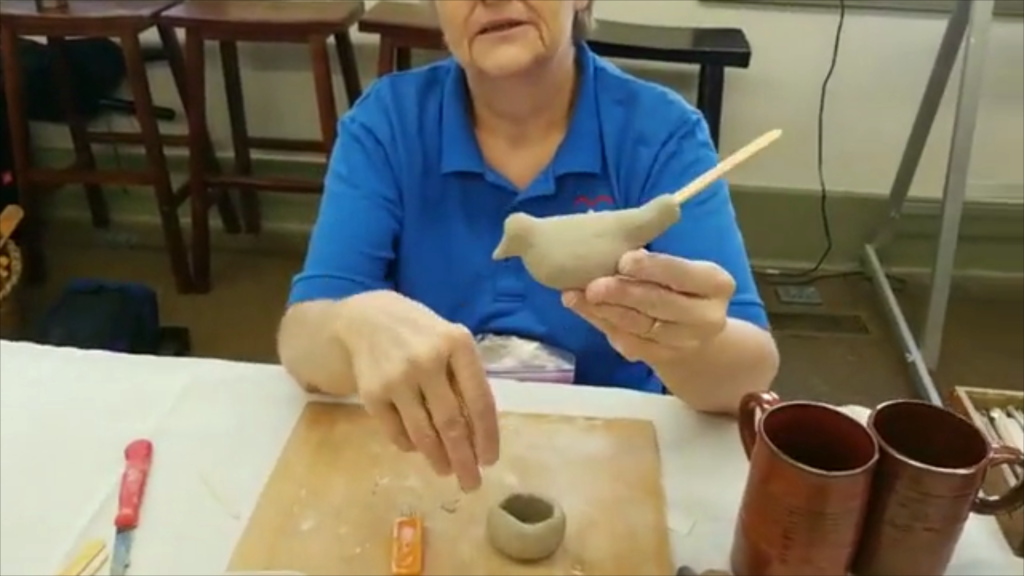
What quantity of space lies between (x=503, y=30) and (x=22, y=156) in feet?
6.87

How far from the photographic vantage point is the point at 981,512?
802 mm

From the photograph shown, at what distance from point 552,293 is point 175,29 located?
6.75ft

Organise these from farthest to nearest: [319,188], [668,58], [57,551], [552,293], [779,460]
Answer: [319,188] < [668,58] < [552,293] < [57,551] < [779,460]

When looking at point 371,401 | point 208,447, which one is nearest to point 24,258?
point 208,447

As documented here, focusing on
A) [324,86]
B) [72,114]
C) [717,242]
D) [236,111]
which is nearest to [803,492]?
[717,242]

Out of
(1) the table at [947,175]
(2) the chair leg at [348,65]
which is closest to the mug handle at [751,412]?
(1) the table at [947,175]

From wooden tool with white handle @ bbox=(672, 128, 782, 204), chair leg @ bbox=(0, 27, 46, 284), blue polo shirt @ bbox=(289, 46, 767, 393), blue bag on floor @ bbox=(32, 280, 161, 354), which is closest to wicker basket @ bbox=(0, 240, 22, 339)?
blue bag on floor @ bbox=(32, 280, 161, 354)

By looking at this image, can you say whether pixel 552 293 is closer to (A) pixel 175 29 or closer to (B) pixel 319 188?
(B) pixel 319 188

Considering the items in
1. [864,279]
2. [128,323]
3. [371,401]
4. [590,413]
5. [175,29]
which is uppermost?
[371,401]

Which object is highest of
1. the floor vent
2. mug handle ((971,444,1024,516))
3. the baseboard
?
mug handle ((971,444,1024,516))

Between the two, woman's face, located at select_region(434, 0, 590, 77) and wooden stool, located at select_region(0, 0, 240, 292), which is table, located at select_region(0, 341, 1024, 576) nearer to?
woman's face, located at select_region(434, 0, 590, 77)

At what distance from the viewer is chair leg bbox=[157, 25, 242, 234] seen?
2.82 m

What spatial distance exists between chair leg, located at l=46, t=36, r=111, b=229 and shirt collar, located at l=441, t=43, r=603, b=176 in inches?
78.3

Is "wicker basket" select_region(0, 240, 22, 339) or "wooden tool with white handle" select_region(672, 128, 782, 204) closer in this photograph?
"wooden tool with white handle" select_region(672, 128, 782, 204)
